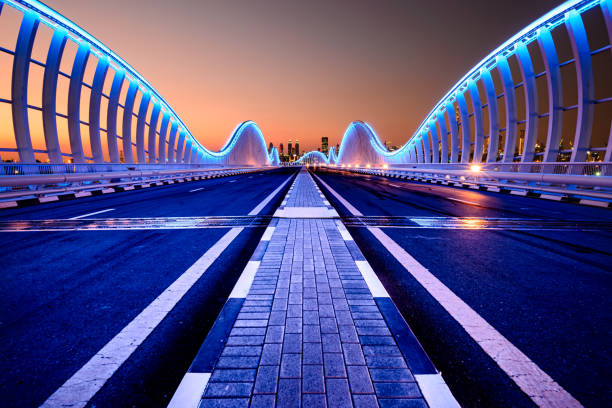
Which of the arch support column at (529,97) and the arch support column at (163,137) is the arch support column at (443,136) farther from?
the arch support column at (163,137)

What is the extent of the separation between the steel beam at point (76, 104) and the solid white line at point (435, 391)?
72.8ft

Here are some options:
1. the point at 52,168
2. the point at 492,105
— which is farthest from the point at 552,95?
the point at 52,168

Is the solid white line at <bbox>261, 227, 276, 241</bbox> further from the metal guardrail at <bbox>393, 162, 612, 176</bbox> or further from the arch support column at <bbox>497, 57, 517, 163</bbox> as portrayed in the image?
the arch support column at <bbox>497, 57, 517, 163</bbox>

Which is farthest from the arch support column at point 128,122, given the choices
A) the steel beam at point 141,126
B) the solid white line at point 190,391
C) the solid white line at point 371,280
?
the solid white line at point 190,391

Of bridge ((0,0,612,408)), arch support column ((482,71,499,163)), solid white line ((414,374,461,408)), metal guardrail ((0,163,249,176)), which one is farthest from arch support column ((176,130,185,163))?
solid white line ((414,374,461,408))

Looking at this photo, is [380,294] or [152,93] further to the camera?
[152,93]

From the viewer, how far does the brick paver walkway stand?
5.40 ft

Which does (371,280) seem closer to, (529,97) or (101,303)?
(101,303)

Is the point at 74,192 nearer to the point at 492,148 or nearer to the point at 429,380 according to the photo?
the point at 429,380

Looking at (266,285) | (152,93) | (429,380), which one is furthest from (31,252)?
(152,93)

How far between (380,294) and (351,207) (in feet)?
20.7

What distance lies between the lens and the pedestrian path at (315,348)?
1.65 metres

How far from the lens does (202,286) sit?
326cm

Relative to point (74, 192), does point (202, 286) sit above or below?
below
